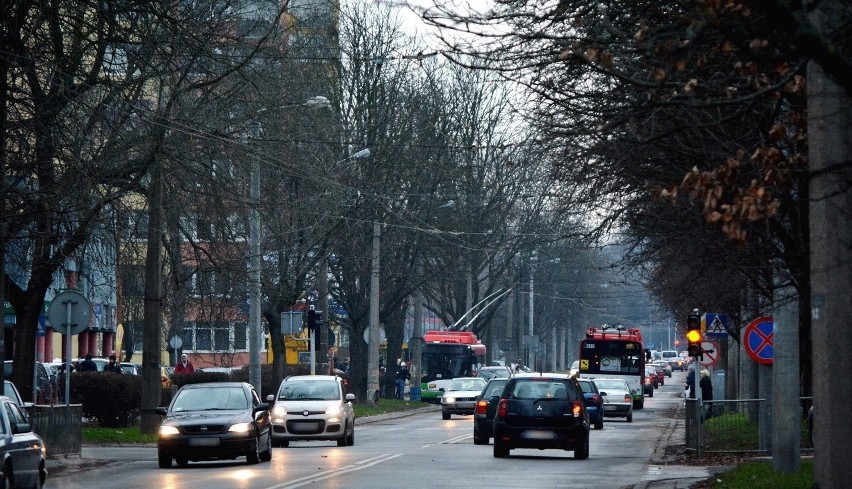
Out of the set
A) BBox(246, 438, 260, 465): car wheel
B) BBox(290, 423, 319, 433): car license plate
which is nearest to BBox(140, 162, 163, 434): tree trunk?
BBox(290, 423, 319, 433): car license plate

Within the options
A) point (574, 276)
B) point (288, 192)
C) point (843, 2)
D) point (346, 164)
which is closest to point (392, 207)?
point (346, 164)

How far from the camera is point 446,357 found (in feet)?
216

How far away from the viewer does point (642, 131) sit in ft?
52.8

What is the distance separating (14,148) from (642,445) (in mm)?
16801

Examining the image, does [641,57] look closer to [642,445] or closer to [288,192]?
[642,445]

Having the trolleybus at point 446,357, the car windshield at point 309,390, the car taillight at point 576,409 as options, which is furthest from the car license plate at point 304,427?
the trolleybus at point 446,357

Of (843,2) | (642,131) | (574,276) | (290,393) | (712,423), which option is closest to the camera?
(843,2)

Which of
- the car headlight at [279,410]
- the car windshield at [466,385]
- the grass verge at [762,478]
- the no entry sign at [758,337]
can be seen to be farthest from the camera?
the car windshield at [466,385]

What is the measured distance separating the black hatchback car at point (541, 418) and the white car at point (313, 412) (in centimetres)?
507

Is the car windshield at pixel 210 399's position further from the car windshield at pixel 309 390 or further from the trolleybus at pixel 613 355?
the trolleybus at pixel 613 355

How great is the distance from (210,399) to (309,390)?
6589 millimetres

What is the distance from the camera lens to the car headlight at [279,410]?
30984mm

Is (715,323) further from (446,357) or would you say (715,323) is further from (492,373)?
(446,357)

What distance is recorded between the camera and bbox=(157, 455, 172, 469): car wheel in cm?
2383
